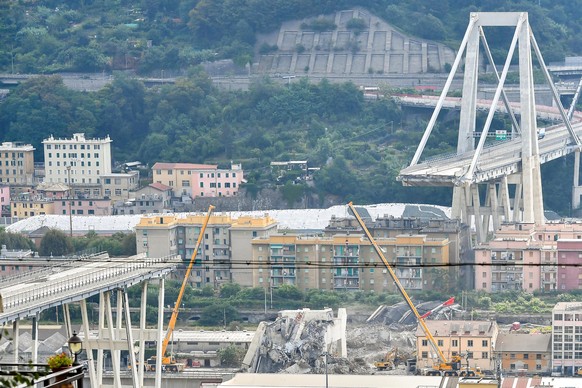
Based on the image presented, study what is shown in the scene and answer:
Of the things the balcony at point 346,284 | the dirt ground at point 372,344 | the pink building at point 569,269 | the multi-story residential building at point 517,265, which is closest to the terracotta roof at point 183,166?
the balcony at point 346,284

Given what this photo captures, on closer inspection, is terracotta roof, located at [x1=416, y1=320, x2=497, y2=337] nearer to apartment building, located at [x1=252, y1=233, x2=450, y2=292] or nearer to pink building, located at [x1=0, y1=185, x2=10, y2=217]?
apartment building, located at [x1=252, y1=233, x2=450, y2=292]

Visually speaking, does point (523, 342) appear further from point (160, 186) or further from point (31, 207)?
point (31, 207)

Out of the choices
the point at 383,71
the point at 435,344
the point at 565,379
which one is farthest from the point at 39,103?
the point at 565,379

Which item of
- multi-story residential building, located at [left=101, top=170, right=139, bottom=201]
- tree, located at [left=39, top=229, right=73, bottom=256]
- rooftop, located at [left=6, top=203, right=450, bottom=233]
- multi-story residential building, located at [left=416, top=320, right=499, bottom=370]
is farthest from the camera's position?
multi-story residential building, located at [left=101, top=170, right=139, bottom=201]

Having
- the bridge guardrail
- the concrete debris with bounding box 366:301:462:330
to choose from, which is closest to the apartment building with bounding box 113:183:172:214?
the concrete debris with bounding box 366:301:462:330

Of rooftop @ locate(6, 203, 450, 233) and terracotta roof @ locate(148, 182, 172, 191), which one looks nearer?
rooftop @ locate(6, 203, 450, 233)

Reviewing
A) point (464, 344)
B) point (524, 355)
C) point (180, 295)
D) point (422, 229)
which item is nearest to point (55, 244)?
point (180, 295)
